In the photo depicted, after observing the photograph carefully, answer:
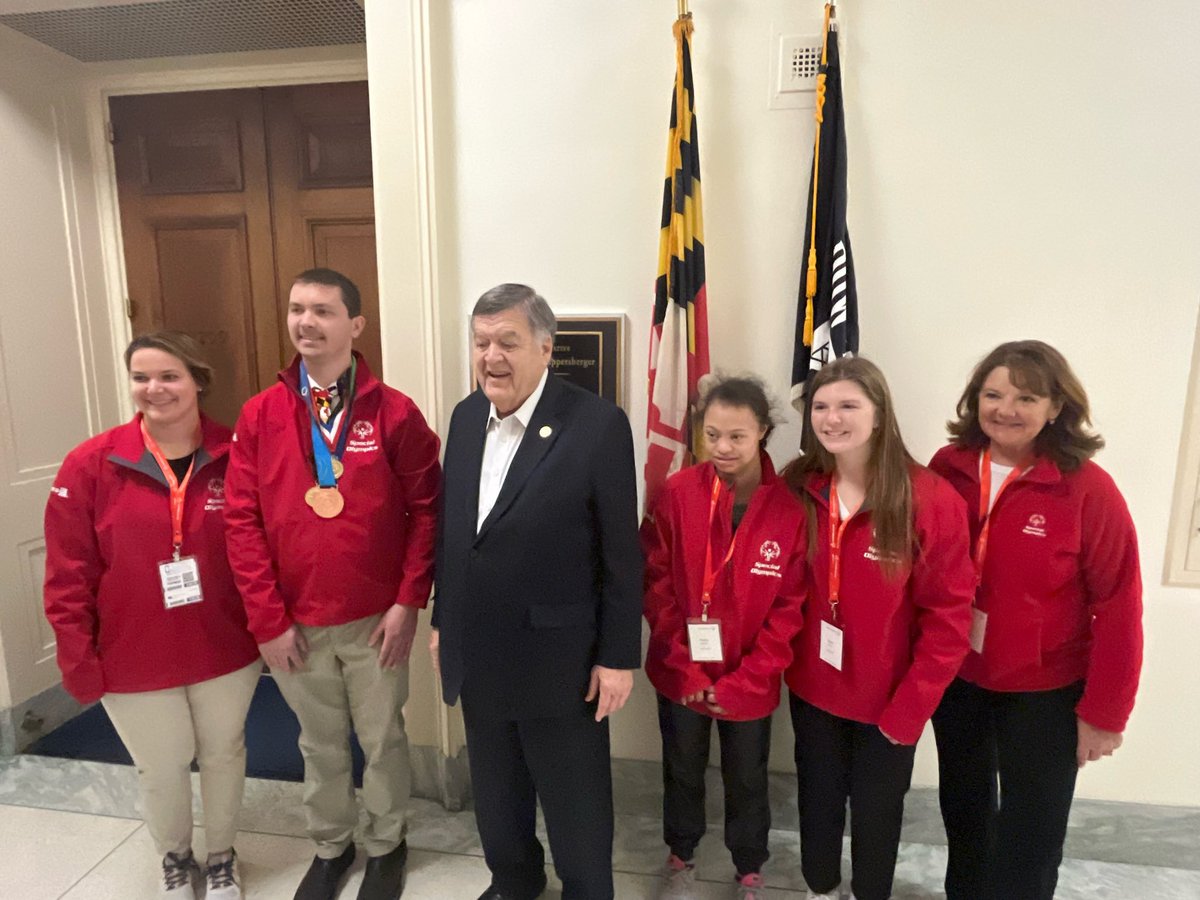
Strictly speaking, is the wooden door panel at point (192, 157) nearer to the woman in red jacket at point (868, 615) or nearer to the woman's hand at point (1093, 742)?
the woman in red jacket at point (868, 615)

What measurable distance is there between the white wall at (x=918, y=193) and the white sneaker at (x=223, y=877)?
152cm

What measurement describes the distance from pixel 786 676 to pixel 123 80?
3253mm

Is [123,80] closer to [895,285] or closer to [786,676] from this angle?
[895,285]

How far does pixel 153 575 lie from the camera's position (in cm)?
169

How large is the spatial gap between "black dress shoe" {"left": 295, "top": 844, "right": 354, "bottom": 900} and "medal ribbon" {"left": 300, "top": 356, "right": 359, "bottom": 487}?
1.13 m

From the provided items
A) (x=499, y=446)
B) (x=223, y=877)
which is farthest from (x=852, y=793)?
(x=223, y=877)

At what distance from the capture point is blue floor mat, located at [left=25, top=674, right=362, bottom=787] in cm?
246

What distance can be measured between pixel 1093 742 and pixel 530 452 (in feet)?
4.64

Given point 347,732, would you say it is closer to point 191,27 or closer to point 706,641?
point 706,641

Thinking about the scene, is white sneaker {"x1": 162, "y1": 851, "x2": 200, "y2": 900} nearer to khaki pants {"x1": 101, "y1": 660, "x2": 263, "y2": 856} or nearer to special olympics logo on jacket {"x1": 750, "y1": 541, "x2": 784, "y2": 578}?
khaki pants {"x1": 101, "y1": 660, "x2": 263, "y2": 856}

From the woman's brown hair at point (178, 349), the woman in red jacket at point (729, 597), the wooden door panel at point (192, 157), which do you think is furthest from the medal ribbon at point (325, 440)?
the wooden door panel at point (192, 157)

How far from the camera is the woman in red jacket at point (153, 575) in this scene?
5.46ft

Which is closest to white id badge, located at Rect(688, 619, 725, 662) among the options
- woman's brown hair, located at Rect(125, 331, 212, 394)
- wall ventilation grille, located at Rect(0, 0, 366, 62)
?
woman's brown hair, located at Rect(125, 331, 212, 394)

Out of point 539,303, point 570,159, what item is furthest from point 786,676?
point 570,159
